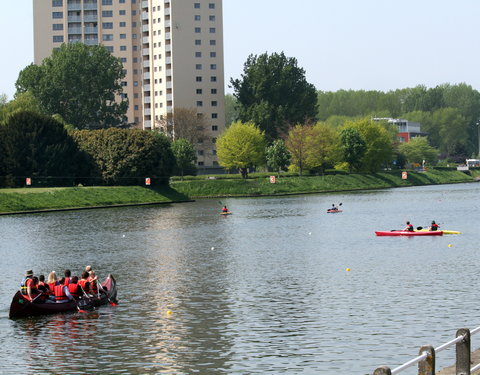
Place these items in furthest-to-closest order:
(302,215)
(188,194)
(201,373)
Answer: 1. (188,194)
2. (302,215)
3. (201,373)

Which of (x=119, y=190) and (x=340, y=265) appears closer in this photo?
(x=340, y=265)

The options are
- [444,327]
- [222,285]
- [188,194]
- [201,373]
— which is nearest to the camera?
[201,373]

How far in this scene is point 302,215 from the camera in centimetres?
11544

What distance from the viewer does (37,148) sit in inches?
5748

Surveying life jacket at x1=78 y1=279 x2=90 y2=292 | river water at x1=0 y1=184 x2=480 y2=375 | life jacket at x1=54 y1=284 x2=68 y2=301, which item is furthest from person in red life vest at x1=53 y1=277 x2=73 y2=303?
river water at x1=0 y1=184 x2=480 y2=375

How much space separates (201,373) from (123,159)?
121947mm

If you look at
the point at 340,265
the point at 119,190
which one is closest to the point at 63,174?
the point at 119,190

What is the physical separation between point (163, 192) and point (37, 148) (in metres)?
23.8

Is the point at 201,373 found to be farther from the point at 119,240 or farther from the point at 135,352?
the point at 119,240

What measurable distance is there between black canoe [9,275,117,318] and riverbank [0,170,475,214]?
8038 centimetres

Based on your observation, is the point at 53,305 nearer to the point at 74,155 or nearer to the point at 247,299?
the point at 247,299

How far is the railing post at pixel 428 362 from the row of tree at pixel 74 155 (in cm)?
12756

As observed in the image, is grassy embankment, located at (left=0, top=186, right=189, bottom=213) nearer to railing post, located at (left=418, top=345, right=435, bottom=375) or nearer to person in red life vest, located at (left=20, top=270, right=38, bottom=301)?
person in red life vest, located at (left=20, top=270, right=38, bottom=301)

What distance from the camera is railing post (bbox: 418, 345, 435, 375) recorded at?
2056cm
